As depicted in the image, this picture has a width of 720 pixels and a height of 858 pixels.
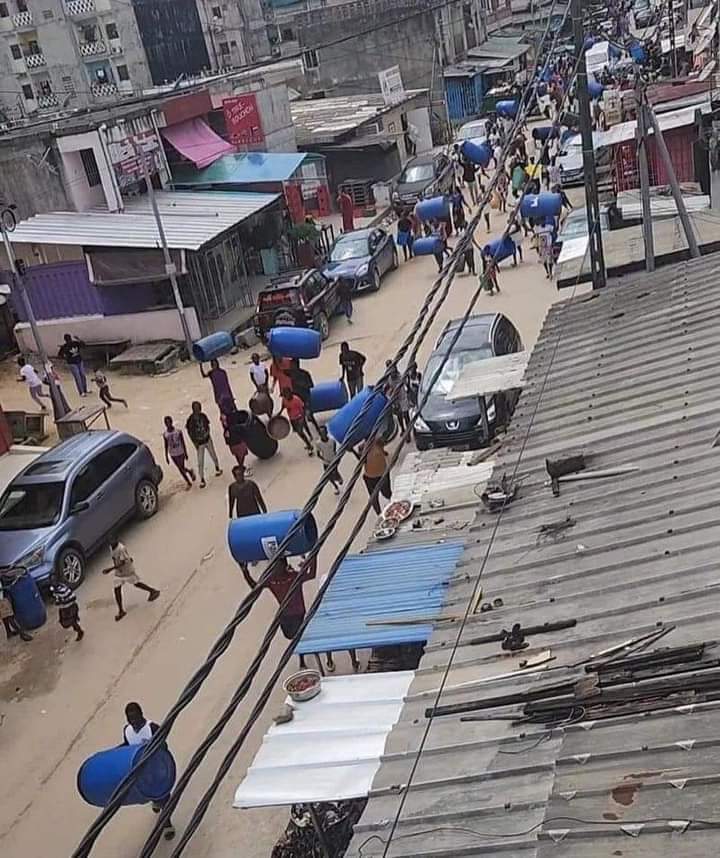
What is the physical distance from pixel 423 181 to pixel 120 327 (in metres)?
13.7

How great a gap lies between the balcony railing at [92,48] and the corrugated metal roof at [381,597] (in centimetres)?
4661

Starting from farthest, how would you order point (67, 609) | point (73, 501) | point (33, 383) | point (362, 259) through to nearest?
point (362, 259) → point (33, 383) → point (73, 501) → point (67, 609)

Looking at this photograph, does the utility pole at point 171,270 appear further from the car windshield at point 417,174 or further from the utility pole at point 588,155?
the car windshield at point 417,174

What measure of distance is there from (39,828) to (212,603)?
3552 mm

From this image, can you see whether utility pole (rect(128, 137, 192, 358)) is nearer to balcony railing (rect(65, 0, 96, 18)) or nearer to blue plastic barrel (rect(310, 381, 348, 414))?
blue plastic barrel (rect(310, 381, 348, 414))

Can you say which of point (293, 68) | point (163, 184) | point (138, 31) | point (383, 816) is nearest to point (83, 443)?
point (383, 816)

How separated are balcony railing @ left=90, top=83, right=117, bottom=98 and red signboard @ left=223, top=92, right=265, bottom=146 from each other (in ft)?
74.5

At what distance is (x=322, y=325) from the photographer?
831 inches

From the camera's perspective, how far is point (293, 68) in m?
32.6

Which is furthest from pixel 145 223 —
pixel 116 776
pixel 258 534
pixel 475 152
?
pixel 116 776

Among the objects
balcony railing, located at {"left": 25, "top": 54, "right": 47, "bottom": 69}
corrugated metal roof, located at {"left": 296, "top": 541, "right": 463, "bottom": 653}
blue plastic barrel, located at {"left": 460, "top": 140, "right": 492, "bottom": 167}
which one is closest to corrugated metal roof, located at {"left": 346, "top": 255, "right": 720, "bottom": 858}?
corrugated metal roof, located at {"left": 296, "top": 541, "right": 463, "bottom": 653}

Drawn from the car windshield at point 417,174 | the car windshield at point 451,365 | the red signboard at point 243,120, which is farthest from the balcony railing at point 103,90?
the car windshield at point 451,365

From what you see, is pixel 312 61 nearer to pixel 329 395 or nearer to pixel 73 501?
pixel 329 395

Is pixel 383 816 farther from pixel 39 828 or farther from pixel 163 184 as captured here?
pixel 163 184
